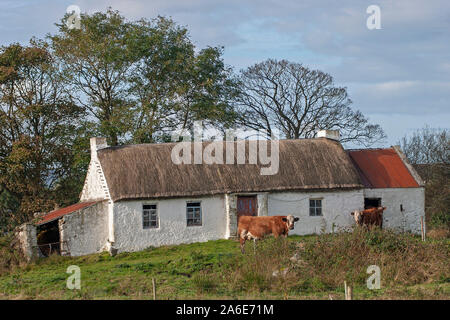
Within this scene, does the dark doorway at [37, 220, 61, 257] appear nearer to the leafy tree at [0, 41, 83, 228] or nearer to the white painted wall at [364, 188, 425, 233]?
the leafy tree at [0, 41, 83, 228]

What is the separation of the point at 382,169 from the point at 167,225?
10.8 meters

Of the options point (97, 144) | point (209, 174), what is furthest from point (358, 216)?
point (97, 144)

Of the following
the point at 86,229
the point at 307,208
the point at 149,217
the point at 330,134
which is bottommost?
the point at 86,229

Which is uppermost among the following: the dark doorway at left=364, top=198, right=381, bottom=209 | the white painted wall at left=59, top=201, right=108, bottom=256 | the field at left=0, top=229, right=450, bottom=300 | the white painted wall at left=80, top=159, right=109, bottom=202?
the white painted wall at left=80, top=159, right=109, bottom=202

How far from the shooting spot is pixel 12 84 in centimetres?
3111

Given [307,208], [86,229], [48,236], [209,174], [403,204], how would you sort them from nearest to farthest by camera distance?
[86,229]
[48,236]
[209,174]
[307,208]
[403,204]

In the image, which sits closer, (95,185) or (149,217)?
(149,217)

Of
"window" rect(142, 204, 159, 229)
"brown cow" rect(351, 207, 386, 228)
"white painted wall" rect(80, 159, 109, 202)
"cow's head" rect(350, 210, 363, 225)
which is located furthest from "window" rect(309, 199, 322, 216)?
"white painted wall" rect(80, 159, 109, 202)

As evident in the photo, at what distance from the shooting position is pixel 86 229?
26.0 m

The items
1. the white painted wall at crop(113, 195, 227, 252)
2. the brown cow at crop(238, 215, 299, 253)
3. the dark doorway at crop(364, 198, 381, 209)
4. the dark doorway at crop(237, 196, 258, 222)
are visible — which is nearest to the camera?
the brown cow at crop(238, 215, 299, 253)

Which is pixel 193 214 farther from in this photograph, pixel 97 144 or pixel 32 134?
pixel 32 134

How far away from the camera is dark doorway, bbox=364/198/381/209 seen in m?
29.6

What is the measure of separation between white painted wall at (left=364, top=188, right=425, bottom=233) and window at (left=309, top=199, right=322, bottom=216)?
2.37 metres
